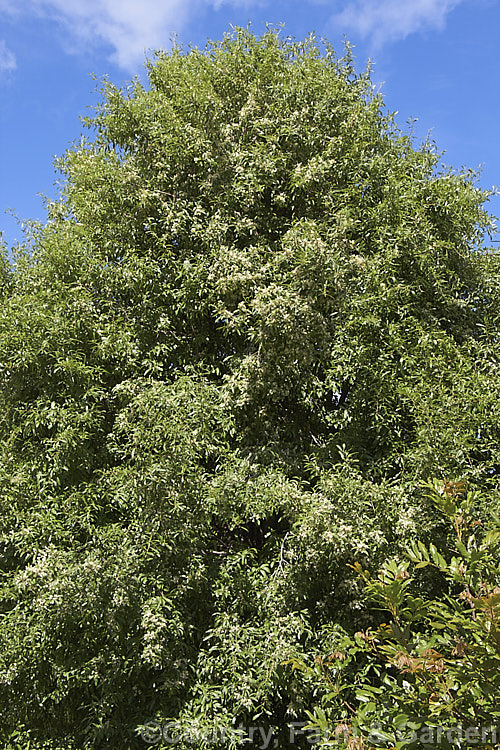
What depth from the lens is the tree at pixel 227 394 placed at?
6.25 metres

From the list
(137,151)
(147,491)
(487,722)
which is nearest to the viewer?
(487,722)

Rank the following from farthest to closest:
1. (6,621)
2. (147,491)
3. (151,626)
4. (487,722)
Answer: (6,621), (147,491), (151,626), (487,722)

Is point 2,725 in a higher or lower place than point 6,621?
lower

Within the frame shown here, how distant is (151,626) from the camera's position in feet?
18.9

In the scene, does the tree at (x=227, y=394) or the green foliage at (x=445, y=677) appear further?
the tree at (x=227, y=394)

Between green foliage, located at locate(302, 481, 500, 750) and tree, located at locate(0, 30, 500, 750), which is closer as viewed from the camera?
green foliage, located at locate(302, 481, 500, 750)

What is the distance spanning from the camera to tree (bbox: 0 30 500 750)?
6.25 metres

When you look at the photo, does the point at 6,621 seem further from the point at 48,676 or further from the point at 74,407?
the point at 74,407

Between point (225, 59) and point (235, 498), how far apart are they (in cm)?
648

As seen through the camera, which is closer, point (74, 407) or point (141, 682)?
point (141, 682)

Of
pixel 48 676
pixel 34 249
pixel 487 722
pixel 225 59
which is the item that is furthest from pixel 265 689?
pixel 225 59

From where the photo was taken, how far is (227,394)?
7.18 meters

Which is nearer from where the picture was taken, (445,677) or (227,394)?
(445,677)

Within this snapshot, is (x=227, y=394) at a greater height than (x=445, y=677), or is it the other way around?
(x=227, y=394)
